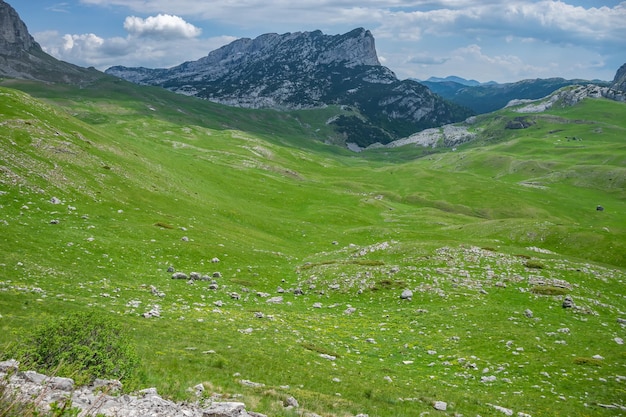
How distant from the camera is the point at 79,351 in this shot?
14.9 metres

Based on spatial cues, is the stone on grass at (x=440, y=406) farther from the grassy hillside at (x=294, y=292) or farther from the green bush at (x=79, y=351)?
the green bush at (x=79, y=351)

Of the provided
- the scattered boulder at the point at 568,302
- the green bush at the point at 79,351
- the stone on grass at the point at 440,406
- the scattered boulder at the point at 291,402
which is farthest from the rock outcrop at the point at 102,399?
the scattered boulder at the point at 568,302

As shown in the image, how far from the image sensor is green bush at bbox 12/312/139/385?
14172 millimetres

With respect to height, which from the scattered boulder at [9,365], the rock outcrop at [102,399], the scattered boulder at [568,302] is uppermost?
the scattered boulder at [9,365]

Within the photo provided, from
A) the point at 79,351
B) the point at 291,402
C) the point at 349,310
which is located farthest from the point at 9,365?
the point at 349,310

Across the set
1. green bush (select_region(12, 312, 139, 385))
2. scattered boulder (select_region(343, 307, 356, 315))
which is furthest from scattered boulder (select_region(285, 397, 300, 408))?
scattered boulder (select_region(343, 307, 356, 315))

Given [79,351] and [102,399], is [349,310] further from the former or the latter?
[102,399]

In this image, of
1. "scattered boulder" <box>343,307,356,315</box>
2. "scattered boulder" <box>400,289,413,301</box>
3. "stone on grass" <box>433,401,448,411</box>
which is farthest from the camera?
"scattered boulder" <box>400,289,413,301</box>

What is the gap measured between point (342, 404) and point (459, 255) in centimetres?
3840

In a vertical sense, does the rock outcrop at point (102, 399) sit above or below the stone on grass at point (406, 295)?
above

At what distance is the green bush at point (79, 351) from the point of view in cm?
1417

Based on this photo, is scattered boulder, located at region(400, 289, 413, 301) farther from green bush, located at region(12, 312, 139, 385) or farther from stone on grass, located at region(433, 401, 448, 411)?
green bush, located at region(12, 312, 139, 385)

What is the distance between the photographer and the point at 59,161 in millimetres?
59469

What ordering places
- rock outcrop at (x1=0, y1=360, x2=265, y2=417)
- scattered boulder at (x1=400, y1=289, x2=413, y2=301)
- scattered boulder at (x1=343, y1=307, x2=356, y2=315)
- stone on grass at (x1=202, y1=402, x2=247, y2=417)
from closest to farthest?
rock outcrop at (x1=0, y1=360, x2=265, y2=417) → stone on grass at (x1=202, y1=402, x2=247, y2=417) → scattered boulder at (x1=343, y1=307, x2=356, y2=315) → scattered boulder at (x1=400, y1=289, x2=413, y2=301)
